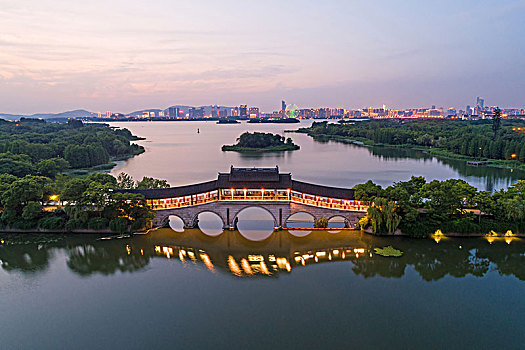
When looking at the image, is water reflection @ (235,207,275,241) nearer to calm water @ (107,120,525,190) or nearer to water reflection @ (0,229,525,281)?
water reflection @ (0,229,525,281)

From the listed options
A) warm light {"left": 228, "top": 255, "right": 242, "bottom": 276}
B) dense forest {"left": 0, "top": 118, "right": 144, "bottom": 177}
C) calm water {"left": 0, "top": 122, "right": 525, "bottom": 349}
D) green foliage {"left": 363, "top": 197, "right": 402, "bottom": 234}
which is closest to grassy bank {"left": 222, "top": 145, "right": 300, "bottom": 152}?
dense forest {"left": 0, "top": 118, "right": 144, "bottom": 177}

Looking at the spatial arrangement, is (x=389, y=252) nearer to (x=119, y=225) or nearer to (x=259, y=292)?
(x=259, y=292)

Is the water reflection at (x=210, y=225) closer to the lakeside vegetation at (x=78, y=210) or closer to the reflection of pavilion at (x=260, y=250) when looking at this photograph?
the reflection of pavilion at (x=260, y=250)

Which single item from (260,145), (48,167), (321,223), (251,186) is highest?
(251,186)

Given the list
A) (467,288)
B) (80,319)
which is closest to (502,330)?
(467,288)

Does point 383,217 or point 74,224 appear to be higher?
point 383,217

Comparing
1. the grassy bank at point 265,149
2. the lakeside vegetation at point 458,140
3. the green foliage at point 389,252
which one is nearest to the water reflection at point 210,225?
the green foliage at point 389,252

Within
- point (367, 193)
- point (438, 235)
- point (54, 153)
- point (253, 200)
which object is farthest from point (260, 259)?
point (54, 153)
